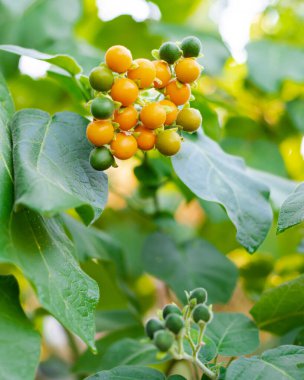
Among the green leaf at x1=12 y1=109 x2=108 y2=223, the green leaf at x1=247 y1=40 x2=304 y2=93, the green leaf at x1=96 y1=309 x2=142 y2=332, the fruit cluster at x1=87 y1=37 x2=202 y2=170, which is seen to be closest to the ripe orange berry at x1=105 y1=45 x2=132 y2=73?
the fruit cluster at x1=87 y1=37 x2=202 y2=170

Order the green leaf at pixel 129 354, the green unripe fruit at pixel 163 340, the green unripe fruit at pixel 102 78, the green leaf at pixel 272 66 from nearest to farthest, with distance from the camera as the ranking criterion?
the green unripe fruit at pixel 163 340, the green unripe fruit at pixel 102 78, the green leaf at pixel 129 354, the green leaf at pixel 272 66

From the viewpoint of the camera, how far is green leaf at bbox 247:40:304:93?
132 cm

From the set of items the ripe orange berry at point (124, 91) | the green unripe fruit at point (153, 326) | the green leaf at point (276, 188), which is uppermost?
the ripe orange berry at point (124, 91)

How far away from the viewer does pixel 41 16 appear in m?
1.21

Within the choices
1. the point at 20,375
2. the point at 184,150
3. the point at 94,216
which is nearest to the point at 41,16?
the point at 184,150

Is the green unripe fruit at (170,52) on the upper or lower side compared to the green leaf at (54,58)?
upper

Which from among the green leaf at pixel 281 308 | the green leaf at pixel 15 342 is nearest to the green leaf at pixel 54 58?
the green leaf at pixel 15 342

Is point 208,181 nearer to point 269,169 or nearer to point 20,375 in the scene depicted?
point 20,375

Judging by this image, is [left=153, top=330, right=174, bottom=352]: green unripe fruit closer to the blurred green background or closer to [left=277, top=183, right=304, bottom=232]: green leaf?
[left=277, top=183, right=304, bottom=232]: green leaf

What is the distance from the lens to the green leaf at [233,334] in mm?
691

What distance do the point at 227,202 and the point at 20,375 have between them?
31 cm

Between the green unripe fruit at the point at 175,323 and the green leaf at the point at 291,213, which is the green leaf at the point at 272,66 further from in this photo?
the green unripe fruit at the point at 175,323

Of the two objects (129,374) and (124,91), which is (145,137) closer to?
(124,91)

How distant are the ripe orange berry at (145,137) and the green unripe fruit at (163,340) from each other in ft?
0.68
